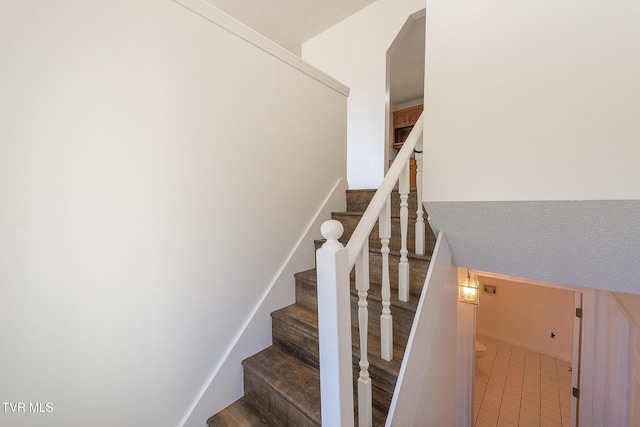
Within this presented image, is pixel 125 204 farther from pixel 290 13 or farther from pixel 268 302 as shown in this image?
pixel 290 13

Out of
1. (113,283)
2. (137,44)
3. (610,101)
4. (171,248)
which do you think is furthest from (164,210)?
(610,101)

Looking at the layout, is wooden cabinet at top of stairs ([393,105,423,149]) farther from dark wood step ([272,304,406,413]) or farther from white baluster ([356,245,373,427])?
white baluster ([356,245,373,427])

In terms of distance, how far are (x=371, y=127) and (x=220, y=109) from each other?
1.94 metres

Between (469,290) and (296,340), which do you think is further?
(469,290)

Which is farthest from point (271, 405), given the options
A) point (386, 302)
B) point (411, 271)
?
point (411, 271)

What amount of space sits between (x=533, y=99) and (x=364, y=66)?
7.14 feet

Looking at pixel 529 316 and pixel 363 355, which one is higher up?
pixel 363 355

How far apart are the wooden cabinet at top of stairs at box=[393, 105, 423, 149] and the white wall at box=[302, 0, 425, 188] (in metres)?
1.92

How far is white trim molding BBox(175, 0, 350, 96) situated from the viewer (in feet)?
3.63

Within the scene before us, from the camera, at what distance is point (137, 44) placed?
948 millimetres

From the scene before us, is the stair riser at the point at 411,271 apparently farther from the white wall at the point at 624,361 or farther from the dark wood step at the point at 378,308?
the white wall at the point at 624,361

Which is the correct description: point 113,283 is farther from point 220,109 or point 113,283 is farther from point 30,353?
point 220,109

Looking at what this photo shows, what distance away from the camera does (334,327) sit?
0.74 metres

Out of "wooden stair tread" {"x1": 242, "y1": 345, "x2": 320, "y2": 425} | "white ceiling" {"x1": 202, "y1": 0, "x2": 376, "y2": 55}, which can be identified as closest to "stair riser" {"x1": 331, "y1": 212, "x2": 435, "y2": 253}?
"wooden stair tread" {"x1": 242, "y1": 345, "x2": 320, "y2": 425}
